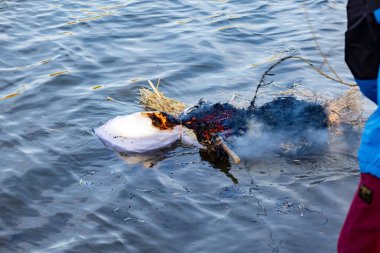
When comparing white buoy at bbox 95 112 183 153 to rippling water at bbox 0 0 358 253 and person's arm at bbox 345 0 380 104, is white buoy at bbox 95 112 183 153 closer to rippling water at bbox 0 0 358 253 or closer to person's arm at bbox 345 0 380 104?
rippling water at bbox 0 0 358 253

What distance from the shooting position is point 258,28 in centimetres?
1000

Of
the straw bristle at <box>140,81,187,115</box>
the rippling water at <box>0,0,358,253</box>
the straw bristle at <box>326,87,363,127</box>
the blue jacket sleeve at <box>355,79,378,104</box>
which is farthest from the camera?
the straw bristle at <box>140,81,187,115</box>

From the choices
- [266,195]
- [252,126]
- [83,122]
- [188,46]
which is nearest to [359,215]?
[266,195]

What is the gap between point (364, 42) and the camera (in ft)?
9.16

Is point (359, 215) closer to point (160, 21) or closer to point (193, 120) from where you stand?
point (193, 120)

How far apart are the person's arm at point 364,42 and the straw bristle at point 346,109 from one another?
10.5 ft

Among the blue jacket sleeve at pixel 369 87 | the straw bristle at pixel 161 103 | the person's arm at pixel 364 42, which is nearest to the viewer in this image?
the person's arm at pixel 364 42

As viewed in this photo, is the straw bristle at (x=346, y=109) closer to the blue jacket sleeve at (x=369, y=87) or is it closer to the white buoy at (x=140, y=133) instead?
the white buoy at (x=140, y=133)

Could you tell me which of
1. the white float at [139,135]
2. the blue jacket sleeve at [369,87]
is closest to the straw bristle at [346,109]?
the white float at [139,135]

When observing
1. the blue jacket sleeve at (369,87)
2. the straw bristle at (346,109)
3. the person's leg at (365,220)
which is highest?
the blue jacket sleeve at (369,87)

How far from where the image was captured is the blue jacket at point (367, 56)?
8.96ft

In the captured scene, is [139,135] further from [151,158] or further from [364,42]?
[364,42]

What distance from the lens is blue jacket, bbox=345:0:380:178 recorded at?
8.96 feet

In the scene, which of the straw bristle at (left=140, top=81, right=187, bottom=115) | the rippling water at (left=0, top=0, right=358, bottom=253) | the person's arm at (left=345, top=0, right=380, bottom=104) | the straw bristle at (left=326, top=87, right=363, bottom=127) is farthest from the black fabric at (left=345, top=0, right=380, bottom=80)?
the straw bristle at (left=140, top=81, right=187, bottom=115)
